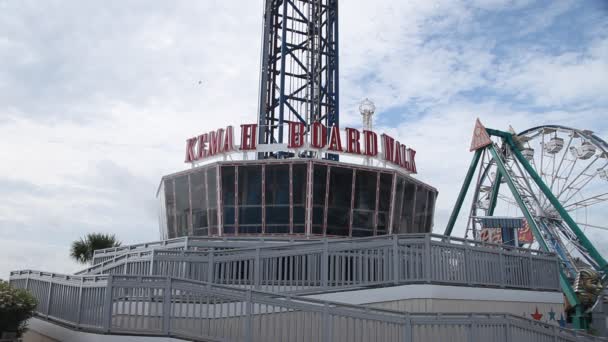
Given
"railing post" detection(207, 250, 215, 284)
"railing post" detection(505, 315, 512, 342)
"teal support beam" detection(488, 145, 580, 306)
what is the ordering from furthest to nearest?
"teal support beam" detection(488, 145, 580, 306)
"railing post" detection(207, 250, 215, 284)
"railing post" detection(505, 315, 512, 342)

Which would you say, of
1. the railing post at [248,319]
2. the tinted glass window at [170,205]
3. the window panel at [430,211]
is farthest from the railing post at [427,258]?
the tinted glass window at [170,205]

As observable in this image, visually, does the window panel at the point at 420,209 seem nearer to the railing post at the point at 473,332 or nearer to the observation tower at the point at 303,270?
the observation tower at the point at 303,270

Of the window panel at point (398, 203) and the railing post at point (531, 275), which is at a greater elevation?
the window panel at point (398, 203)

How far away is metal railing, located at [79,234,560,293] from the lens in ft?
61.9

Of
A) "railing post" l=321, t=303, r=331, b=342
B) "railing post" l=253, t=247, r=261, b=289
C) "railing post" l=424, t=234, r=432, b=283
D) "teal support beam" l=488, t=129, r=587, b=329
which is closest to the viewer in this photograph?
"railing post" l=321, t=303, r=331, b=342

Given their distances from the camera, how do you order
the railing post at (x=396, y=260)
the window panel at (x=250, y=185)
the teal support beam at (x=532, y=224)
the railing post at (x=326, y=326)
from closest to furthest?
1. the railing post at (x=326, y=326)
2. the railing post at (x=396, y=260)
3. the window panel at (x=250, y=185)
4. the teal support beam at (x=532, y=224)

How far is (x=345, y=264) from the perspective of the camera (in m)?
19.7

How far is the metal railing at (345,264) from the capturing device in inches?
742

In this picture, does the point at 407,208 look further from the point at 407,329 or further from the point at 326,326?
the point at 326,326

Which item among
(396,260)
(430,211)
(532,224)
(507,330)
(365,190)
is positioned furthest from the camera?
(532,224)

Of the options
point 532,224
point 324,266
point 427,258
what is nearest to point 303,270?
point 324,266

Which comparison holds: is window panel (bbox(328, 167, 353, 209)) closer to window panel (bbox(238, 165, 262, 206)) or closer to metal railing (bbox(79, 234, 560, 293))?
window panel (bbox(238, 165, 262, 206))

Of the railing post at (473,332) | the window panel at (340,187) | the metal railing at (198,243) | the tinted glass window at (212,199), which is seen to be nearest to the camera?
the railing post at (473,332)

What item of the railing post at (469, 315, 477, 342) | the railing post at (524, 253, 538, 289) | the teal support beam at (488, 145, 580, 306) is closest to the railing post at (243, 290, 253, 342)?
the railing post at (469, 315, 477, 342)
